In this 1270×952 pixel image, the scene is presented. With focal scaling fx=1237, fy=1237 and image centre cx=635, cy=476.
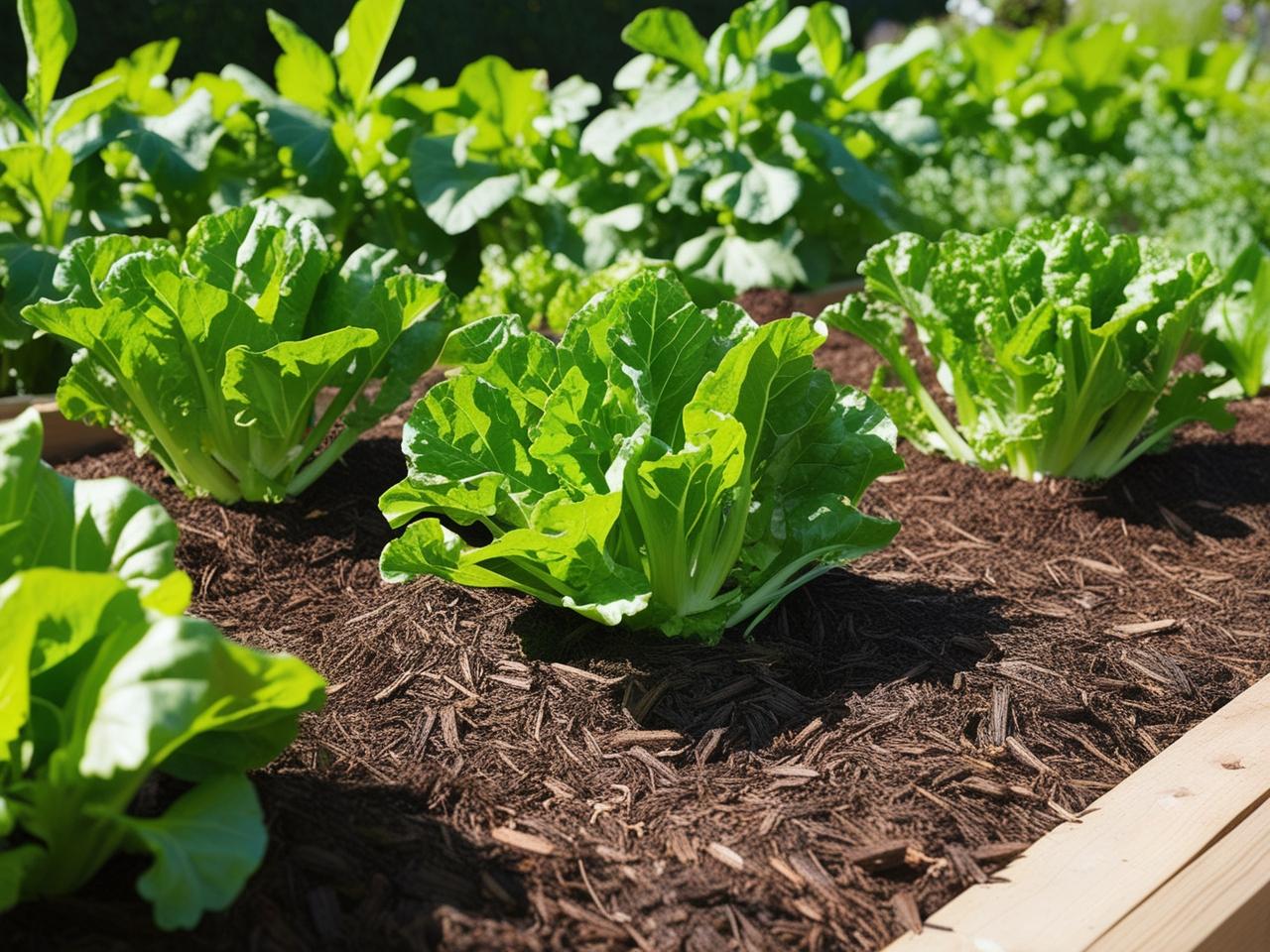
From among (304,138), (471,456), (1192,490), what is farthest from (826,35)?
(471,456)

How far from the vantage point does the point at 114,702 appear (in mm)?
1407

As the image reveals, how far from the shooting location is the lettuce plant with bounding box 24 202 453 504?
2.63 meters

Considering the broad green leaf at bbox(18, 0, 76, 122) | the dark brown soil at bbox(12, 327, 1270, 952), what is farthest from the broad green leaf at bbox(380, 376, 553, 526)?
the broad green leaf at bbox(18, 0, 76, 122)

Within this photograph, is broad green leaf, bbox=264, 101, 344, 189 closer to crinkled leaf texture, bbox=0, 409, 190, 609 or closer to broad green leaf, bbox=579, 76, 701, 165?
broad green leaf, bbox=579, 76, 701, 165

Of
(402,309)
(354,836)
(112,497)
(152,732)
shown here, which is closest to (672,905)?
(354,836)

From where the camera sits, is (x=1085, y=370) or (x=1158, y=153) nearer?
(x=1085, y=370)

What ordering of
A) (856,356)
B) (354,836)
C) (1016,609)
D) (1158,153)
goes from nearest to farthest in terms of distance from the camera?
(354,836) < (1016,609) < (856,356) < (1158,153)

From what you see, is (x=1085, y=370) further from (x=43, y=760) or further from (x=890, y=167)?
(x=890, y=167)

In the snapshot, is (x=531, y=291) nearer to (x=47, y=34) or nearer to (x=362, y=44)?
(x=362, y=44)

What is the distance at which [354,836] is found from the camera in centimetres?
185

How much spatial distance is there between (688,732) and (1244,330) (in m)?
2.80

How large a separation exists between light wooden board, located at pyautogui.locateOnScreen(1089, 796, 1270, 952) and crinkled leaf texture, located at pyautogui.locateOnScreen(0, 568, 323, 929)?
3.89 ft

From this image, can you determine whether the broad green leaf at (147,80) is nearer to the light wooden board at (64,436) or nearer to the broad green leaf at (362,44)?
the broad green leaf at (362,44)

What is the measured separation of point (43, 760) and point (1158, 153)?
7.55 metres
